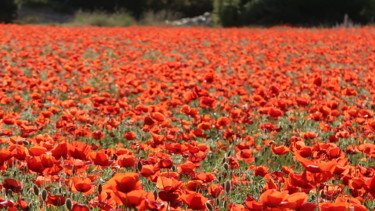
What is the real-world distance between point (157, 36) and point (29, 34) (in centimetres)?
434

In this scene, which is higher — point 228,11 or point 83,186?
point 228,11

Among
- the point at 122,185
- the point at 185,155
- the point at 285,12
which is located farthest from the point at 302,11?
the point at 122,185

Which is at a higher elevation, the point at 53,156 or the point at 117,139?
the point at 53,156

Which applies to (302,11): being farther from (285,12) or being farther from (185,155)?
(185,155)

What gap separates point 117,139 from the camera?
5.09m

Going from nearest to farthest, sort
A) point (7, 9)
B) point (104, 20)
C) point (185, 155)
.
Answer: point (185, 155) → point (7, 9) → point (104, 20)

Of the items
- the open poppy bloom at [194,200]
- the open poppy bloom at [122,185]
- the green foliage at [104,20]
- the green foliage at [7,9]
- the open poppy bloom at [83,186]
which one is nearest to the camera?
the open poppy bloom at [122,185]

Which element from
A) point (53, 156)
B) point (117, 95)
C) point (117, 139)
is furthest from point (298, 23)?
point (53, 156)

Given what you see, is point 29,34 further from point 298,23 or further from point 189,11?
point 189,11

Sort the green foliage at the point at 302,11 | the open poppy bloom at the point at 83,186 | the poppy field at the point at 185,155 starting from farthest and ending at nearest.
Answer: the green foliage at the point at 302,11, the open poppy bloom at the point at 83,186, the poppy field at the point at 185,155

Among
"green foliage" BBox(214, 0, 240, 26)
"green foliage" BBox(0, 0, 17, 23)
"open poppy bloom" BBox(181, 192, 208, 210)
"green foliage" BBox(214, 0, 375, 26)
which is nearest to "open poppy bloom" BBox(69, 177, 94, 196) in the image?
"open poppy bloom" BBox(181, 192, 208, 210)

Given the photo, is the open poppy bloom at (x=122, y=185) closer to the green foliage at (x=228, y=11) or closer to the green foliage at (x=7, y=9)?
the green foliage at (x=7, y=9)

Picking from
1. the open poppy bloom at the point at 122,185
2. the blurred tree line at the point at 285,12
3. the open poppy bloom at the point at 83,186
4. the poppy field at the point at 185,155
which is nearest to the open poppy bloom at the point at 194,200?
the poppy field at the point at 185,155

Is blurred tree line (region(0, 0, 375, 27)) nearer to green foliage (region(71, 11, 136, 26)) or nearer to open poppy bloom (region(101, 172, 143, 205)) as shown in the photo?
green foliage (region(71, 11, 136, 26))
